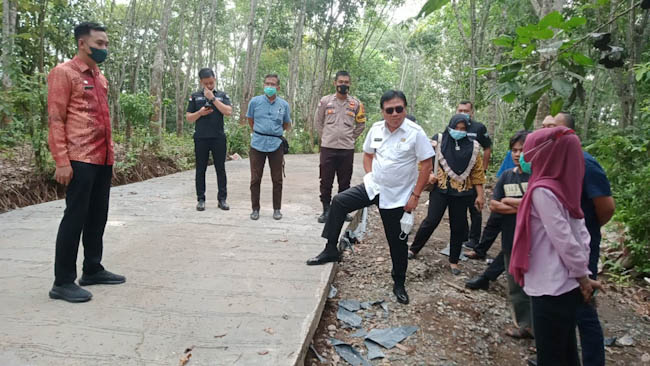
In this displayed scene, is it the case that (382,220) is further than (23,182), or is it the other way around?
Answer: (23,182)

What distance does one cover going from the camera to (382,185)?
3172 millimetres

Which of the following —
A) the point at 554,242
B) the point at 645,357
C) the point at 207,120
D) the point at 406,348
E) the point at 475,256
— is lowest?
the point at 645,357

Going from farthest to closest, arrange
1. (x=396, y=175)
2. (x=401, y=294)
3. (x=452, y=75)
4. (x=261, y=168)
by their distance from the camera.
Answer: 1. (x=452, y=75)
2. (x=261, y=168)
3. (x=401, y=294)
4. (x=396, y=175)

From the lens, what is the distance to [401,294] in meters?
3.34

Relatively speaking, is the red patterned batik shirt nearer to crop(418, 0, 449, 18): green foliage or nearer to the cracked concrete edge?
the cracked concrete edge

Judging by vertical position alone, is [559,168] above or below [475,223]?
above

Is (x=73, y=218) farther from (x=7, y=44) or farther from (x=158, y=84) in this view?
(x=158, y=84)

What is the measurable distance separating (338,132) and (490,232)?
6.72 ft

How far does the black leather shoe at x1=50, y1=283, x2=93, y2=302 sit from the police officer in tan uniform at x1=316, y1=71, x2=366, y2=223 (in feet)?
8.91

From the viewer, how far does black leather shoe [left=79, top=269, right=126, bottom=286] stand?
9.28ft

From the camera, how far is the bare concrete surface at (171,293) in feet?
6.86

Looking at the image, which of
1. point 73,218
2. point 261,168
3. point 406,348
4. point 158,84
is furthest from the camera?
point 158,84

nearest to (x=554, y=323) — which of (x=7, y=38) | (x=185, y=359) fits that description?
(x=185, y=359)

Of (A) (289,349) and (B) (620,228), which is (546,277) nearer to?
(A) (289,349)
